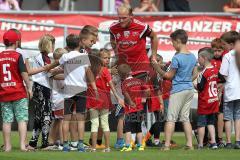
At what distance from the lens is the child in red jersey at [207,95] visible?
18156mm

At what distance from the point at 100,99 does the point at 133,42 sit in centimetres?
114

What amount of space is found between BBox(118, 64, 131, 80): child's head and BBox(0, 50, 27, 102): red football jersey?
2.00 meters

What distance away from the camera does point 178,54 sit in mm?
17375

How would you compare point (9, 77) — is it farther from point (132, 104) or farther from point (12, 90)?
point (132, 104)

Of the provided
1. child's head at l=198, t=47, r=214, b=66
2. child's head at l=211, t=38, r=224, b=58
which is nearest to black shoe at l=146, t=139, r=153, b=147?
child's head at l=198, t=47, r=214, b=66

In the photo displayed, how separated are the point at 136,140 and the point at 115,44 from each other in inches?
70.7

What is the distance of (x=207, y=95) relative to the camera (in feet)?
59.7

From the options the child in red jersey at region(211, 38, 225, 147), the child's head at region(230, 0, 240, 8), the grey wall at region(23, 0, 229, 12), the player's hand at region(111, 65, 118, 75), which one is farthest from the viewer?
the grey wall at region(23, 0, 229, 12)

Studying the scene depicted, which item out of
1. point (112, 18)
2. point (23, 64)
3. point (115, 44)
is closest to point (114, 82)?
point (115, 44)

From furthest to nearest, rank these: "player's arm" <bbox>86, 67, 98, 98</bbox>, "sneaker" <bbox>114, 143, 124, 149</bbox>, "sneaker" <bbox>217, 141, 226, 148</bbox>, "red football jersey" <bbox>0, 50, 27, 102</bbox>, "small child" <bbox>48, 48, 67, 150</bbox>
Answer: "sneaker" <bbox>217, 141, 226, 148</bbox> < "sneaker" <bbox>114, 143, 124, 149</bbox> < "small child" <bbox>48, 48, 67, 150</bbox> < "player's arm" <bbox>86, 67, 98, 98</bbox> < "red football jersey" <bbox>0, 50, 27, 102</bbox>

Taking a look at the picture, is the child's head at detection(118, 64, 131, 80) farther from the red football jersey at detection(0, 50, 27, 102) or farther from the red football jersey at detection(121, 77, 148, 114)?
the red football jersey at detection(0, 50, 27, 102)

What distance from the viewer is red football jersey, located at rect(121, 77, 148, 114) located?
1767cm

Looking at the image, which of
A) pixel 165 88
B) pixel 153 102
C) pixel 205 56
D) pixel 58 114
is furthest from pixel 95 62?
pixel 205 56

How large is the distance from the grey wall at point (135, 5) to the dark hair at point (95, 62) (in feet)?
35.0
